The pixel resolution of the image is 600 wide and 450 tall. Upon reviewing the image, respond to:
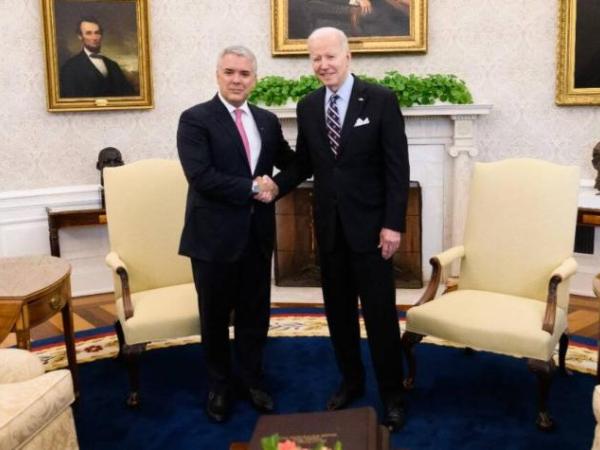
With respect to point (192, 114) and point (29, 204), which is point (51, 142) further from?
point (192, 114)

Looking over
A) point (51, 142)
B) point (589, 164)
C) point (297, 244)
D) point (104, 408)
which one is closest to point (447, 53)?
point (589, 164)

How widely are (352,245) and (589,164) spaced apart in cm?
338

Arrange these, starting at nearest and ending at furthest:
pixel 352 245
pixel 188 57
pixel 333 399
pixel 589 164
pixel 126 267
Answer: pixel 352 245, pixel 333 399, pixel 126 267, pixel 589 164, pixel 188 57

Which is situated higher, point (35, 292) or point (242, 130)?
point (242, 130)

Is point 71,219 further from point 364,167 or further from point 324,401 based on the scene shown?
point 364,167

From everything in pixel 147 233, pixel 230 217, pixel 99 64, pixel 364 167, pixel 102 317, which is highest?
pixel 99 64

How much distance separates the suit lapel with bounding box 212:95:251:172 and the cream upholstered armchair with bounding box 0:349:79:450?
138 centimetres

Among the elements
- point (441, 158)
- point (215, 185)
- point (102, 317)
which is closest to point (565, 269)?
point (215, 185)

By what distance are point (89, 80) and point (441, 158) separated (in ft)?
9.71

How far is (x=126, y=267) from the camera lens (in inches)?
167

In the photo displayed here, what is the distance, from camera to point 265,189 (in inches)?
137

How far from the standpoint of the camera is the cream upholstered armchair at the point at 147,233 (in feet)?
13.6

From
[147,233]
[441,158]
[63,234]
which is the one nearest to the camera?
[147,233]

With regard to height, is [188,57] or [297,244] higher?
[188,57]
